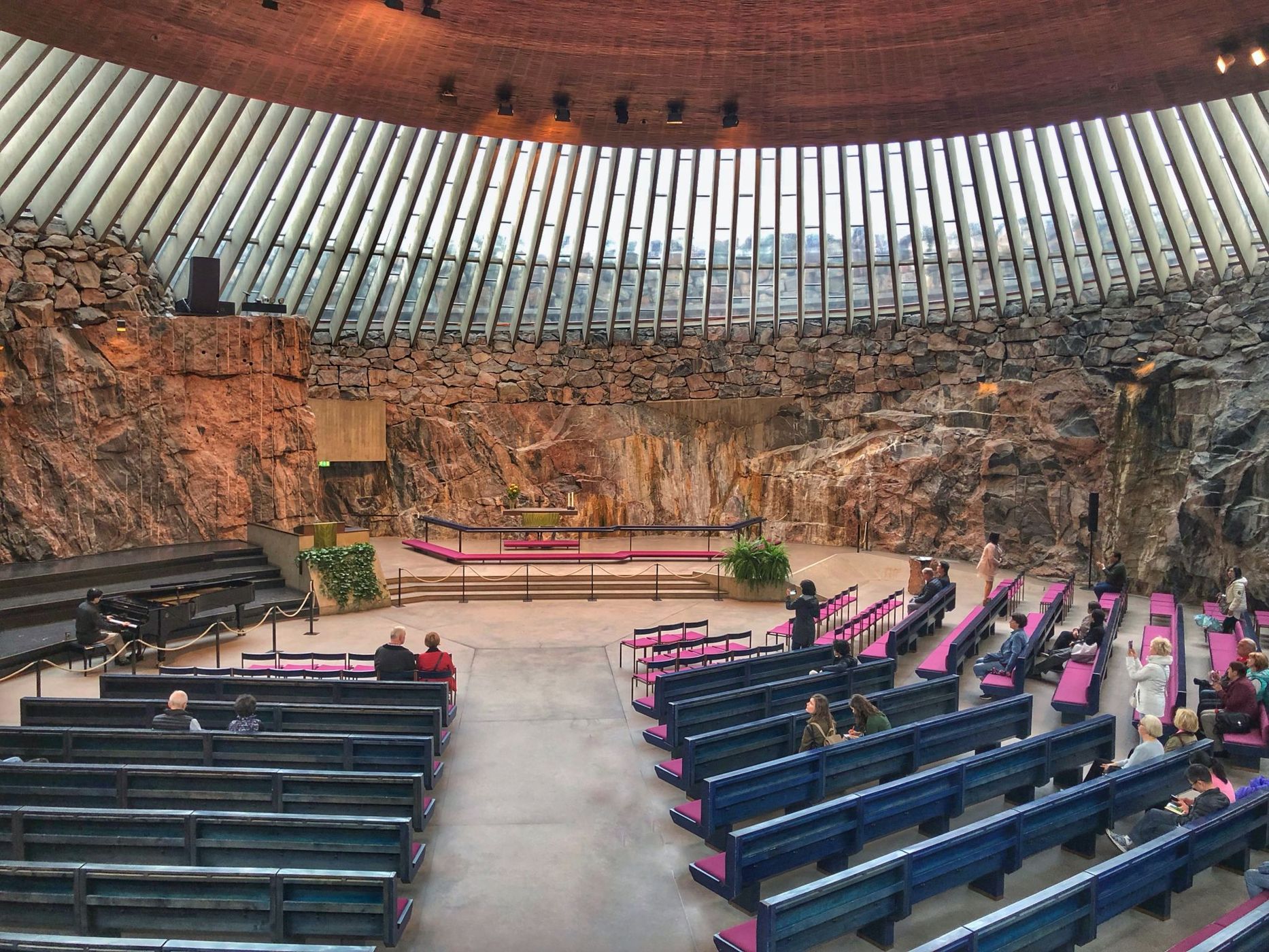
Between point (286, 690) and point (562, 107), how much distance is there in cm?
774

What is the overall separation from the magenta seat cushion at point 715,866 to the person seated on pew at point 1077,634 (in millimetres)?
6626

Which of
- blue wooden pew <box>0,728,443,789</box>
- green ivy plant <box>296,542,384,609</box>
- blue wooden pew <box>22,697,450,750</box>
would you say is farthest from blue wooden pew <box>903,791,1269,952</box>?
green ivy plant <box>296,542,384,609</box>

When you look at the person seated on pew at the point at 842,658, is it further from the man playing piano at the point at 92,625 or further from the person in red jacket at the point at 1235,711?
the man playing piano at the point at 92,625

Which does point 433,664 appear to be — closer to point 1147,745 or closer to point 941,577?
point 1147,745

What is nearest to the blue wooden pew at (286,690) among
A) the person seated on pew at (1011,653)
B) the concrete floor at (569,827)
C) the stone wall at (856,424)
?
the concrete floor at (569,827)

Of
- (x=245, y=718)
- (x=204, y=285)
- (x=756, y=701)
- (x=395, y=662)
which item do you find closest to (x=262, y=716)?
(x=245, y=718)

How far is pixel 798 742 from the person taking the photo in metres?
7.18

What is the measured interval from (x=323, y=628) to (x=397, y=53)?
8.04 m

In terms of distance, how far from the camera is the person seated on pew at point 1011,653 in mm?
9492

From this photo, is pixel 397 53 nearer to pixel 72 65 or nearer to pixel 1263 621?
pixel 72 65

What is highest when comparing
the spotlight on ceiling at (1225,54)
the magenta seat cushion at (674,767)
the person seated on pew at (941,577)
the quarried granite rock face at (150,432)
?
the spotlight on ceiling at (1225,54)

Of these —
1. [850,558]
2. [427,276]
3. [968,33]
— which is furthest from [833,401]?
[968,33]

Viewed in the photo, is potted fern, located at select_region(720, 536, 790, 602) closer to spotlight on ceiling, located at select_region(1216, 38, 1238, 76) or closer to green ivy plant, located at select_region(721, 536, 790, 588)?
green ivy plant, located at select_region(721, 536, 790, 588)

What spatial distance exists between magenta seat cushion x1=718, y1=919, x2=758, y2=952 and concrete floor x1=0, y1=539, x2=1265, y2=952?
0.47m
